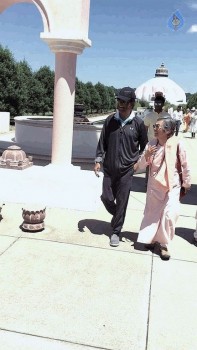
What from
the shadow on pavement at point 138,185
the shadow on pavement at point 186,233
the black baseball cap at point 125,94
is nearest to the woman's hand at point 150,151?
the black baseball cap at point 125,94

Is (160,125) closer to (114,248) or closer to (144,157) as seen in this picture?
(144,157)

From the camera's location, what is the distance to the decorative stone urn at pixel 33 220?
478cm

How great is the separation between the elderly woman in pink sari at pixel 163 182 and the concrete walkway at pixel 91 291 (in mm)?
289

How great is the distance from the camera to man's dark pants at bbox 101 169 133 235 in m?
4.56

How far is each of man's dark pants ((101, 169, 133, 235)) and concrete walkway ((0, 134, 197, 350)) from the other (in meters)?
0.35

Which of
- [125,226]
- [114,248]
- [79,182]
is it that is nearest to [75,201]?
[79,182]

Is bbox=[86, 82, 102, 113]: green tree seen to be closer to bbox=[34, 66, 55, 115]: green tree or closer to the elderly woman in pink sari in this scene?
bbox=[34, 66, 55, 115]: green tree

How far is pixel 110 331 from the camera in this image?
114 inches

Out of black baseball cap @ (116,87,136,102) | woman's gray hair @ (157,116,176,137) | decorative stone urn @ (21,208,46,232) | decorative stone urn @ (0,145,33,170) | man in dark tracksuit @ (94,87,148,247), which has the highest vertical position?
black baseball cap @ (116,87,136,102)

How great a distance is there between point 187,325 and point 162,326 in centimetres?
21

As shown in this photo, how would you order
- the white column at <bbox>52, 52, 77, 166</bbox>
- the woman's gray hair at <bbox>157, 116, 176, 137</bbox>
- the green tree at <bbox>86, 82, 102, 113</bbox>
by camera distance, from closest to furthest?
the woman's gray hair at <bbox>157, 116, 176, 137</bbox>, the white column at <bbox>52, 52, 77, 166</bbox>, the green tree at <bbox>86, 82, 102, 113</bbox>

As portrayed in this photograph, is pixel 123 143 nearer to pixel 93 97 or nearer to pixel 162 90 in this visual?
pixel 162 90

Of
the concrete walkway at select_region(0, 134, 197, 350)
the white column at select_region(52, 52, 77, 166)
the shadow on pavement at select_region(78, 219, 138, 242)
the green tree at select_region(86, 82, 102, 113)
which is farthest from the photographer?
the green tree at select_region(86, 82, 102, 113)

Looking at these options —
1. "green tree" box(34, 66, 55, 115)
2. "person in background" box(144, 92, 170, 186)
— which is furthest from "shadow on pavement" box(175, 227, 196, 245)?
"green tree" box(34, 66, 55, 115)
